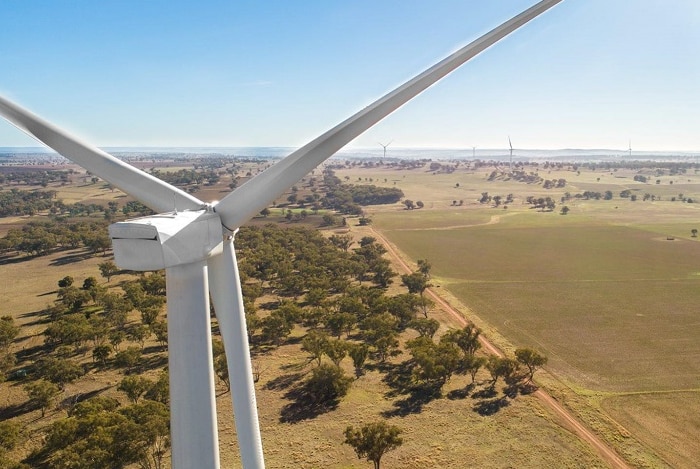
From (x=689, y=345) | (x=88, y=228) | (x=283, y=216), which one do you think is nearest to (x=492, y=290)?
(x=689, y=345)

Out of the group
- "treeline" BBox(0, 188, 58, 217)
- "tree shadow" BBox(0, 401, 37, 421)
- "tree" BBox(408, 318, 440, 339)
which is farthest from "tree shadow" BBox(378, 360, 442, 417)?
"treeline" BBox(0, 188, 58, 217)

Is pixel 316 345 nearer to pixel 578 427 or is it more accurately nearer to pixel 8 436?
pixel 578 427

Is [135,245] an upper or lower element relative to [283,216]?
upper

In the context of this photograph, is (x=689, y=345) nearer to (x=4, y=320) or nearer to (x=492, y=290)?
(x=492, y=290)

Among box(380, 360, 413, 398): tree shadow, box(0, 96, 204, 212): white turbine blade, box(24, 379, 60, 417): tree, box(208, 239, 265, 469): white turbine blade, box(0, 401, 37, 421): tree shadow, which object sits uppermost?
box(0, 96, 204, 212): white turbine blade

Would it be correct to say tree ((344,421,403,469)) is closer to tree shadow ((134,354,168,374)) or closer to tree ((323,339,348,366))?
tree ((323,339,348,366))

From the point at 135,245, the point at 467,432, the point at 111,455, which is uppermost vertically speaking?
the point at 135,245

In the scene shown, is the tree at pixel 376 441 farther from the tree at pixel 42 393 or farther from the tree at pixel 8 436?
the tree at pixel 42 393
